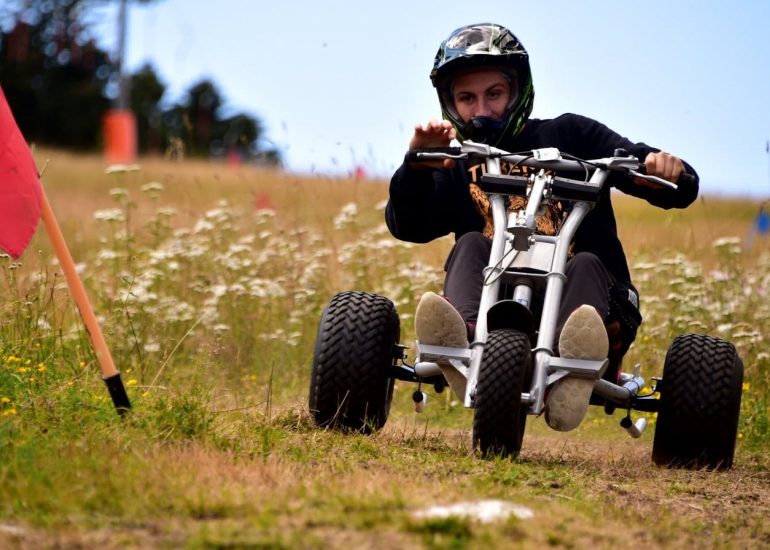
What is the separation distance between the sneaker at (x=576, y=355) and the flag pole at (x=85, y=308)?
5.18 feet

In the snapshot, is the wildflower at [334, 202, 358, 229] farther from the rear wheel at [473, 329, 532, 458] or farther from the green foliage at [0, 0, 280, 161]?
the green foliage at [0, 0, 280, 161]

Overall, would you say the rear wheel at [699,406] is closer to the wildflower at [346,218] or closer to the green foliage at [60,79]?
the wildflower at [346,218]

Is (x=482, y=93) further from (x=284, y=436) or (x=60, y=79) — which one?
(x=60, y=79)

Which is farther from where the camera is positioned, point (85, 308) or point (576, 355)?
point (576, 355)

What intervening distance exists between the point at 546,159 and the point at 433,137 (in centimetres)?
47

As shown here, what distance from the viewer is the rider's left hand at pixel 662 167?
17.6ft

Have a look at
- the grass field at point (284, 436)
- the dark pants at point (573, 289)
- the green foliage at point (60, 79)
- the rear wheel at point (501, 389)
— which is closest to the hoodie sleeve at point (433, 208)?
the dark pants at point (573, 289)

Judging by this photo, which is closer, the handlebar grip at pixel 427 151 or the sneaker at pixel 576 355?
the sneaker at pixel 576 355

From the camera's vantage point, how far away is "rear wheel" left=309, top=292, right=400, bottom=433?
5.43 metres

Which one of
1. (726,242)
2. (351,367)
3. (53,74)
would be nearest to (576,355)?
(351,367)

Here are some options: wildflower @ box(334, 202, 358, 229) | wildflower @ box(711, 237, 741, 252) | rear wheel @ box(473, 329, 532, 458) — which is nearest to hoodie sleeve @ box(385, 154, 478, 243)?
rear wheel @ box(473, 329, 532, 458)

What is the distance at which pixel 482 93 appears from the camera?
582cm

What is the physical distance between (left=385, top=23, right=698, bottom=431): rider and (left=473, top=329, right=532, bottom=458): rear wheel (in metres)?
0.38

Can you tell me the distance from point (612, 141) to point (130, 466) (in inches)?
111
